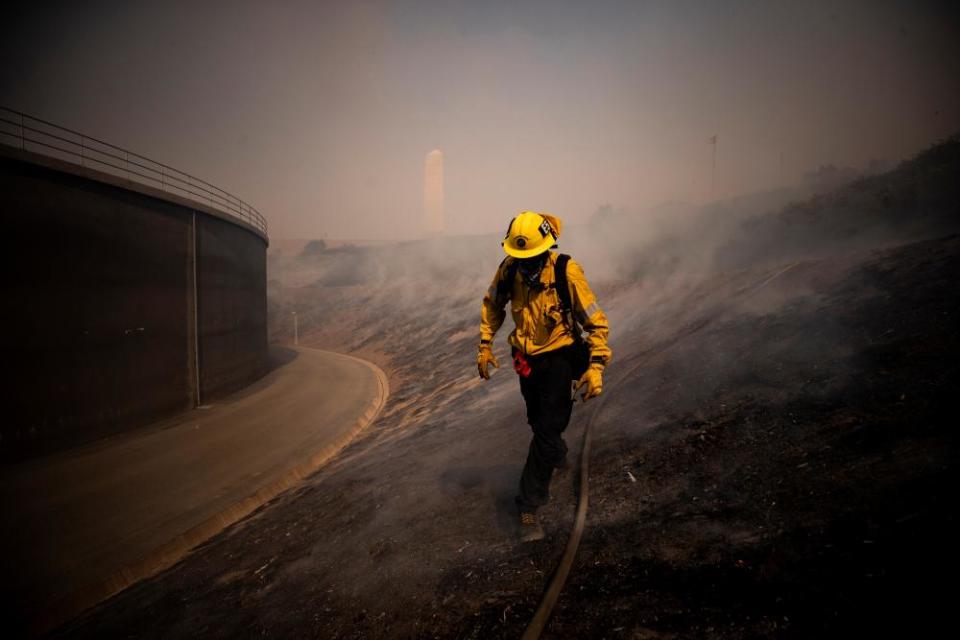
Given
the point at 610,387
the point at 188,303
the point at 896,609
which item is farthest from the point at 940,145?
the point at 188,303

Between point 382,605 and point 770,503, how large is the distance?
261cm

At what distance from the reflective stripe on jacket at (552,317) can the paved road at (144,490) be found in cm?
517

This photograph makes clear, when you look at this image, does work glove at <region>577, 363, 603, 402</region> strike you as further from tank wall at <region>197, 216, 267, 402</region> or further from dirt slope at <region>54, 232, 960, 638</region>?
tank wall at <region>197, 216, 267, 402</region>

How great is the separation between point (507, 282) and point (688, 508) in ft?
6.75

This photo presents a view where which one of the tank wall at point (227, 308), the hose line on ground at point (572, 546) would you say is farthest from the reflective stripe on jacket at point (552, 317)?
the tank wall at point (227, 308)

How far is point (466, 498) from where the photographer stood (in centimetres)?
419

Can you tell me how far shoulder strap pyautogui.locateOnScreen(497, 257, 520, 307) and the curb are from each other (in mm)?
4987

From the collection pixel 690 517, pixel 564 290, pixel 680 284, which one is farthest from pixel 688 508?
pixel 680 284

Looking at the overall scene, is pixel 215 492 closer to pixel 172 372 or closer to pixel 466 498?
pixel 466 498

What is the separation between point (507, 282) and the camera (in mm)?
3500

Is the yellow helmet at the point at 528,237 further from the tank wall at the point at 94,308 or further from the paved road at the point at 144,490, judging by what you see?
the tank wall at the point at 94,308

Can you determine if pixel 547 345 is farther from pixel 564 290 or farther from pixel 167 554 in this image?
pixel 167 554

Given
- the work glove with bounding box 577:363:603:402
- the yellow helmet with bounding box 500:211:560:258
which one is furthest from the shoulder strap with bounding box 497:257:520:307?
the work glove with bounding box 577:363:603:402

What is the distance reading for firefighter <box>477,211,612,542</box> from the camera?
10.4 ft
